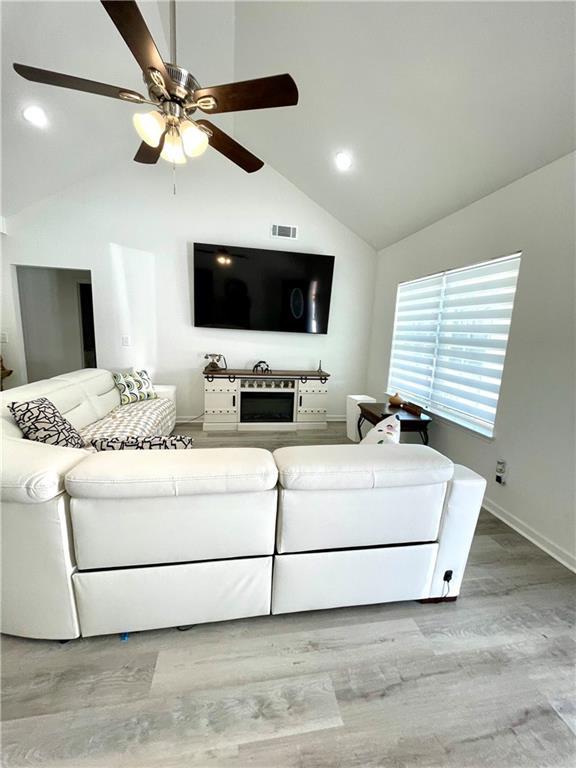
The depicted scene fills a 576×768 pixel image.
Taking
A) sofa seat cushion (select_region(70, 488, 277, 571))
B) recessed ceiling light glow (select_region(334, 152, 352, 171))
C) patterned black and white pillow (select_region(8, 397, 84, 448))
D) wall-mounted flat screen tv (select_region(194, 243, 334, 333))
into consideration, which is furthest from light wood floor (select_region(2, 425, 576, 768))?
recessed ceiling light glow (select_region(334, 152, 352, 171))

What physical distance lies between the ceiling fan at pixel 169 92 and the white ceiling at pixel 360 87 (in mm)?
1061

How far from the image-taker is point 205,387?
3.95 m

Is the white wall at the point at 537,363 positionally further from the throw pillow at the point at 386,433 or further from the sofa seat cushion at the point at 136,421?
the sofa seat cushion at the point at 136,421

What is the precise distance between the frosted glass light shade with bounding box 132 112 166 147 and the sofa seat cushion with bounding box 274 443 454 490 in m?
1.99

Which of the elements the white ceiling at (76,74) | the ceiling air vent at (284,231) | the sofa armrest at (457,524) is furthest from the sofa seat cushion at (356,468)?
the ceiling air vent at (284,231)

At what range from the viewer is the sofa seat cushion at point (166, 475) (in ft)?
3.57

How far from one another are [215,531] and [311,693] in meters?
0.69

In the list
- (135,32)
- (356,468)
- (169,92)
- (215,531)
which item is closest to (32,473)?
(215,531)

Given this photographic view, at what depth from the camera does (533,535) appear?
211 centimetres

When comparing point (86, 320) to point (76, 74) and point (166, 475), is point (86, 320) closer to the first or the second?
point (76, 74)

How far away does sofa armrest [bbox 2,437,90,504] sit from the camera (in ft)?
3.40

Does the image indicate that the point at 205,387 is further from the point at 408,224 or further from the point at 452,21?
the point at 452,21

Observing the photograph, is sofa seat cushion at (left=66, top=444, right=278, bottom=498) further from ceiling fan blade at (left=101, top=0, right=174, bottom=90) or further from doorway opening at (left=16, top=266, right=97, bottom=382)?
doorway opening at (left=16, top=266, right=97, bottom=382)

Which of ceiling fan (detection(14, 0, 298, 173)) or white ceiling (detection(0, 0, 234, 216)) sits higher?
white ceiling (detection(0, 0, 234, 216))
